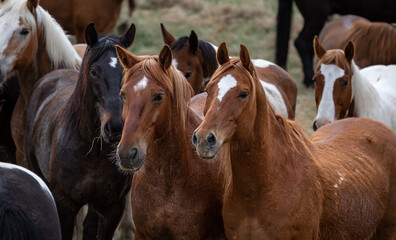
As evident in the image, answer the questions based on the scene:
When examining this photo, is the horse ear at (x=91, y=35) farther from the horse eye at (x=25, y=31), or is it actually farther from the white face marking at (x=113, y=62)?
the horse eye at (x=25, y=31)

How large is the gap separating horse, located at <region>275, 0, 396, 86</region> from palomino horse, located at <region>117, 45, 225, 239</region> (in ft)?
18.9

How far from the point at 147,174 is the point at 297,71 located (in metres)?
6.86

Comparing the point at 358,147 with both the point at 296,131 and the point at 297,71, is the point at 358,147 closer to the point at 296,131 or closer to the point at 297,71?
the point at 296,131

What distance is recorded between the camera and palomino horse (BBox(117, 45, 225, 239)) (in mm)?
3422

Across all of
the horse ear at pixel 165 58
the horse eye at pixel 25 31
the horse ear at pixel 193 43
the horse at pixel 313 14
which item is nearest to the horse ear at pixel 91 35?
the horse ear at pixel 165 58

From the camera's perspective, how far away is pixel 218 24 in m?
11.9

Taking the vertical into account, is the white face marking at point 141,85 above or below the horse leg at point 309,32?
above

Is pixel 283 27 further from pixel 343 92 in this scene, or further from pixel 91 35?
pixel 91 35

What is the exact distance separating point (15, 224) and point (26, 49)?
8.53 feet

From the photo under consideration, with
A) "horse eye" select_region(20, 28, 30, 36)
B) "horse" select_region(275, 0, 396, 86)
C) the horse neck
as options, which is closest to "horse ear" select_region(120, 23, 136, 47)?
"horse eye" select_region(20, 28, 30, 36)

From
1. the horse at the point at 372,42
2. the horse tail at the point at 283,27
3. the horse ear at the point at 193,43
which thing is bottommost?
the horse tail at the point at 283,27

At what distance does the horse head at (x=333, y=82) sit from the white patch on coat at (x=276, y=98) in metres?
0.71

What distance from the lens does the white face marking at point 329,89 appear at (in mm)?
5090

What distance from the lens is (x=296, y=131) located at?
3.74 metres
